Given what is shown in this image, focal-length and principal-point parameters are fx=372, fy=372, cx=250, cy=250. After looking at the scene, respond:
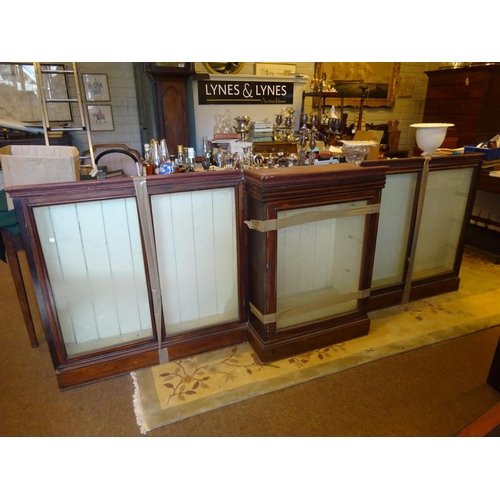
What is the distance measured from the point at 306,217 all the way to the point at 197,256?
1.89 feet

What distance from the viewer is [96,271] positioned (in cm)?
172

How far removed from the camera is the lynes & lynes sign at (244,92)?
4.08 metres

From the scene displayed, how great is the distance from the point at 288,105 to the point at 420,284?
2.85m

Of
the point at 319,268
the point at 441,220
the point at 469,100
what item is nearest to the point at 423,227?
the point at 441,220

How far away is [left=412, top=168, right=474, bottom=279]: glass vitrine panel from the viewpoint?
2383 millimetres

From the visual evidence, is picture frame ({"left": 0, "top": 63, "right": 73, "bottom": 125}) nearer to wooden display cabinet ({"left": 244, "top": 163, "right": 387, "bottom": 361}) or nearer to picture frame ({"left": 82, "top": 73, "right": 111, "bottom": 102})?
picture frame ({"left": 82, "top": 73, "right": 111, "bottom": 102})

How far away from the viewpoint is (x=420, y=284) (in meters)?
2.54

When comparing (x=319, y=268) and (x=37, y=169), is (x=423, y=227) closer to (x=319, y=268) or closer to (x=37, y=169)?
→ (x=319, y=268)

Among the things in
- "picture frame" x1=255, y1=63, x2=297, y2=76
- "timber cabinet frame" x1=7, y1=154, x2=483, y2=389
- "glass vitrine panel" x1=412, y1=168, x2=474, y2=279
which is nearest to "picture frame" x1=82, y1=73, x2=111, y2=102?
"picture frame" x1=255, y1=63, x2=297, y2=76

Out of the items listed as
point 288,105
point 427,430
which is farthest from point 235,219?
point 288,105

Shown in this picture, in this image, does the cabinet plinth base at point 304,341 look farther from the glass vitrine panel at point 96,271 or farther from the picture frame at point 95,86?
the picture frame at point 95,86

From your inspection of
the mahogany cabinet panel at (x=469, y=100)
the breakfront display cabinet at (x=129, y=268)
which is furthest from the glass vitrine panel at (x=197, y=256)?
the mahogany cabinet panel at (x=469, y=100)

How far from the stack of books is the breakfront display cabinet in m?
2.30

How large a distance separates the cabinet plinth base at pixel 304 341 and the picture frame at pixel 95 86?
3.57 m
